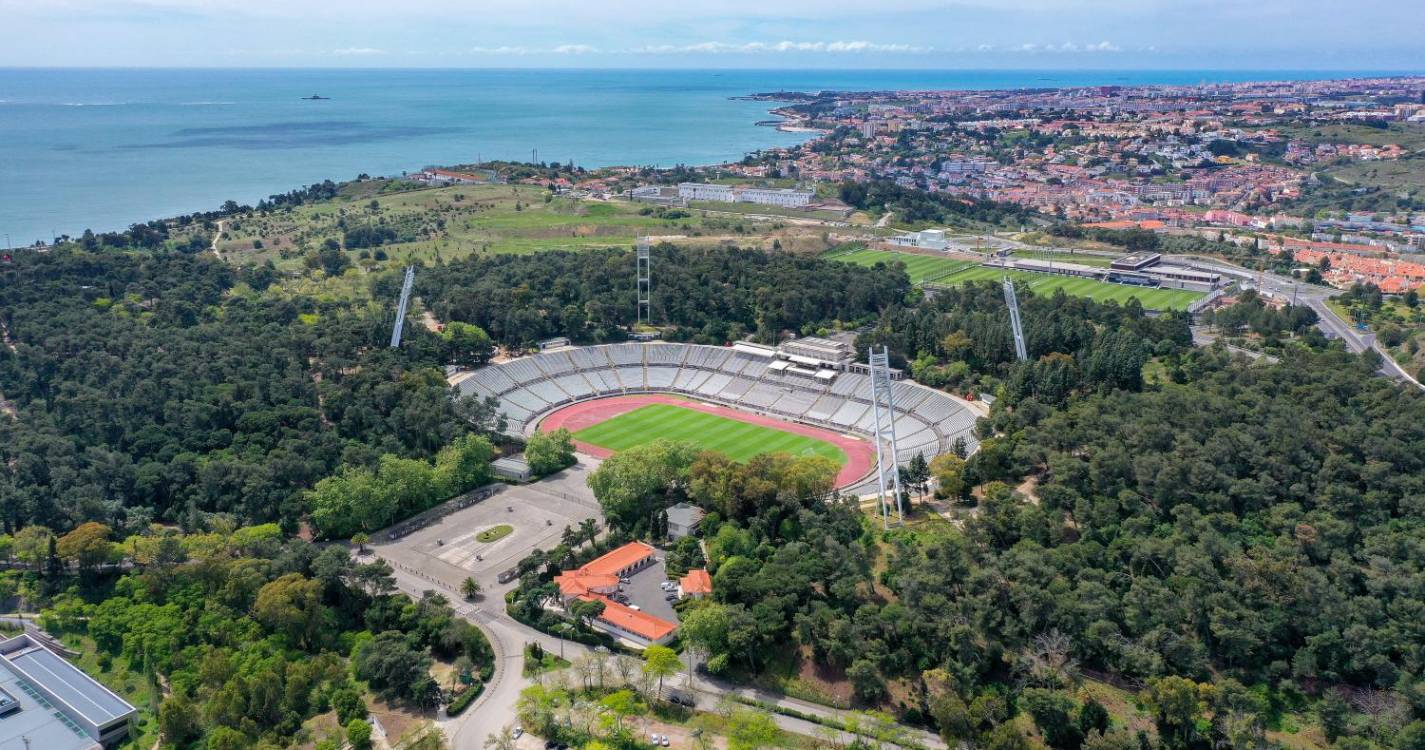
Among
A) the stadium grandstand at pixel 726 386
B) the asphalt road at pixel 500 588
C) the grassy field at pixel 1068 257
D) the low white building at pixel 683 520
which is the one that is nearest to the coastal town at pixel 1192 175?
the grassy field at pixel 1068 257

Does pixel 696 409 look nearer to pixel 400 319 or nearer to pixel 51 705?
pixel 400 319

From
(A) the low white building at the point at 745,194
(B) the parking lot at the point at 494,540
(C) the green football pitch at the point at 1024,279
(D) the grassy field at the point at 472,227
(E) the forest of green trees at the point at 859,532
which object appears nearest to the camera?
(E) the forest of green trees at the point at 859,532

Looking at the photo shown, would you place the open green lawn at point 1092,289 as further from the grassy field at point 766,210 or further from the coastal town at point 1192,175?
the grassy field at point 766,210

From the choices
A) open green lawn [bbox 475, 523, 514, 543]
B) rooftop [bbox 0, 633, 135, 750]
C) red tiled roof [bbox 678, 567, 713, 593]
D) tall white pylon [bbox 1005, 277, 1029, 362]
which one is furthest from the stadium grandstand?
rooftop [bbox 0, 633, 135, 750]

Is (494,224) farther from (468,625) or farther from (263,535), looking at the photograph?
(468,625)

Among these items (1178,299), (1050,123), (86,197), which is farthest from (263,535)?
(1050,123)

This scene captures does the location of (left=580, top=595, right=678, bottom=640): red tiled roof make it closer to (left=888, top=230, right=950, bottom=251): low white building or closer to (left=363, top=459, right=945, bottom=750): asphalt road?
(left=363, top=459, right=945, bottom=750): asphalt road

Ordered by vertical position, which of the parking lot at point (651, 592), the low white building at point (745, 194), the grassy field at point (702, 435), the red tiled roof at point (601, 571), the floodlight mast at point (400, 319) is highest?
the low white building at point (745, 194)
